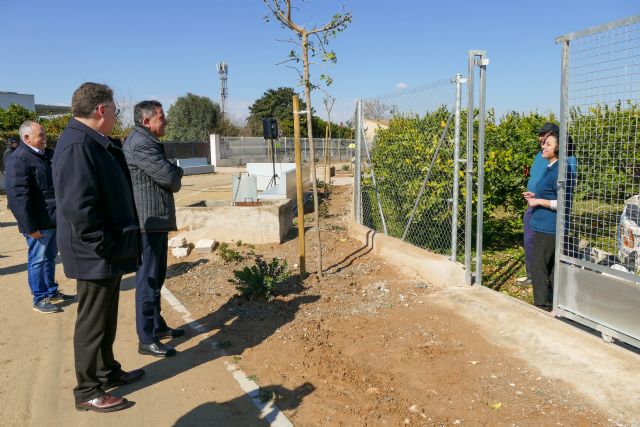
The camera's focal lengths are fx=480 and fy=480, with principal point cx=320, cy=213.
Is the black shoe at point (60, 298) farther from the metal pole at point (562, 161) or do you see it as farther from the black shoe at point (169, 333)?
the metal pole at point (562, 161)

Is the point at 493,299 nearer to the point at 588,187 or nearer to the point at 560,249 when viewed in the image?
the point at 560,249

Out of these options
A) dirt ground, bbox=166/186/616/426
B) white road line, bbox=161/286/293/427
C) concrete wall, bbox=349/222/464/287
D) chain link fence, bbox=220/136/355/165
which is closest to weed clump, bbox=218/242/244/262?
dirt ground, bbox=166/186/616/426

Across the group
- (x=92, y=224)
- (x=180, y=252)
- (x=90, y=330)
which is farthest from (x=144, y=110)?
(x=180, y=252)

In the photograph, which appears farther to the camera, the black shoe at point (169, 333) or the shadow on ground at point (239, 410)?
the black shoe at point (169, 333)

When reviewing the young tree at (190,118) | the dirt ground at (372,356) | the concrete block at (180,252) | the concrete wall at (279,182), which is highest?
the young tree at (190,118)

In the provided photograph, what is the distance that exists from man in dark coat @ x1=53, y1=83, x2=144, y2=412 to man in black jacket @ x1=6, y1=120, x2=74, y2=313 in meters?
2.16

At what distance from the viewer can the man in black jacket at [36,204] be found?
4840mm

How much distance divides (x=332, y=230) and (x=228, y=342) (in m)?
4.94

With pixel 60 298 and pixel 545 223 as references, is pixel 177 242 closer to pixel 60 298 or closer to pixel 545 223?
pixel 60 298

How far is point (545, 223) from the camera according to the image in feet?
14.6

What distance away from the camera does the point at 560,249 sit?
13.3ft

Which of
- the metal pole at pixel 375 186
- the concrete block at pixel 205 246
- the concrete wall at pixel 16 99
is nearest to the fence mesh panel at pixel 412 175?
the metal pole at pixel 375 186

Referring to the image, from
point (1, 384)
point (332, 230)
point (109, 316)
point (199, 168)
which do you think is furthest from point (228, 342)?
A: point (199, 168)

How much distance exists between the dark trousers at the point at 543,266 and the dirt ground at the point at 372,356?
0.83m
